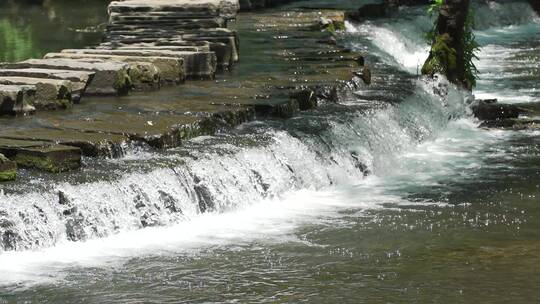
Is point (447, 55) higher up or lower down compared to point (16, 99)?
lower down

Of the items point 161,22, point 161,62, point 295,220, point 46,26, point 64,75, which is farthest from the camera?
point 46,26

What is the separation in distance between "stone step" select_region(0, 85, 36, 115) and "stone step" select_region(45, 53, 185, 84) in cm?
275

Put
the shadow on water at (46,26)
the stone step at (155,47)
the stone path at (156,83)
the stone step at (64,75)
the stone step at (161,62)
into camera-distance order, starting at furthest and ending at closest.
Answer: the shadow on water at (46,26) < the stone step at (155,47) < the stone step at (161,62) < the stone step at (64,75) < the stone path at (156,83)

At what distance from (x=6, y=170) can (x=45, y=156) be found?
0.56 metres

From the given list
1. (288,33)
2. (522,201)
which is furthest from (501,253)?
(288,33)

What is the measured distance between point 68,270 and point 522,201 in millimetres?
5148

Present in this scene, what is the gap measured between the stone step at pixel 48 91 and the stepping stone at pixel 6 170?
3.05 m

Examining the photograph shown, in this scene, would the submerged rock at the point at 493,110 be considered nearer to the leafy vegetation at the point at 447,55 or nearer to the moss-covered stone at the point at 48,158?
the leafy vegetation at the point at 447,55

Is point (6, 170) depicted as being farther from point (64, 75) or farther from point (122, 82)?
point (122, 82)

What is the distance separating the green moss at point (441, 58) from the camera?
19812 millimetres

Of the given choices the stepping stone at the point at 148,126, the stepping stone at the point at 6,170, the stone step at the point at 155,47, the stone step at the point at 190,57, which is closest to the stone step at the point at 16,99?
the stepping stone at the point at 148,126

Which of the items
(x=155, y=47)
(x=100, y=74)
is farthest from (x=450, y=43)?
(x=100, y=74)

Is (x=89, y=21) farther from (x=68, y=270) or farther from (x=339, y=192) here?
(x=68, y=270)

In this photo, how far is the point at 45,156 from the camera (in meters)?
11.9
